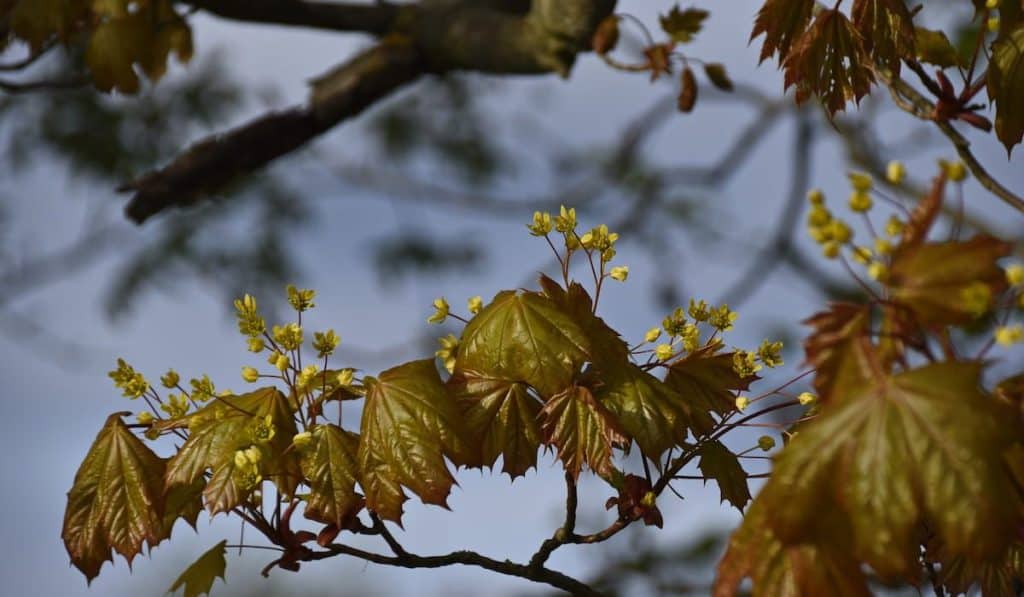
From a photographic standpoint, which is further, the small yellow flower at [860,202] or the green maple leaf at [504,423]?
the green maple leaf at [504,423]

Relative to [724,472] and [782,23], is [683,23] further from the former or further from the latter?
[724,472]

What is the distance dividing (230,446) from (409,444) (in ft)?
0.72

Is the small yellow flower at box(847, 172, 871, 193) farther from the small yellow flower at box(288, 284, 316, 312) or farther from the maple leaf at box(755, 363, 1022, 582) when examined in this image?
the small yellow flower at box(288, 284, 316, 312)

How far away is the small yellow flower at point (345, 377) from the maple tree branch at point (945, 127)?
3.12 ft

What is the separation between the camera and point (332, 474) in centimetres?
125

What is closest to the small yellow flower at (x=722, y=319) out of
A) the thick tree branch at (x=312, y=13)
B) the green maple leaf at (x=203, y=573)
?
the green maple leaf at (x=203, y=573)

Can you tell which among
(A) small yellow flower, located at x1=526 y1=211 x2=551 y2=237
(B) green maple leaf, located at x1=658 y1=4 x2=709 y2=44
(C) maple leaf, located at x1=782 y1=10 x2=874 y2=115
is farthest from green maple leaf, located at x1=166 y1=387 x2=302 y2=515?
(B) green maple leaf, located at x1=658 y1=4 x2=709 y2=44

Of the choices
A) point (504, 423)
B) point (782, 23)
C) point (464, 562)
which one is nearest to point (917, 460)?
point (504, 423)

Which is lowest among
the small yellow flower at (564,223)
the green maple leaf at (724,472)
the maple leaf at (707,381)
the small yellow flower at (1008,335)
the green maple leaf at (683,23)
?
the small yellow flower at (1008,335)

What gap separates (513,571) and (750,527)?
1.47 ft

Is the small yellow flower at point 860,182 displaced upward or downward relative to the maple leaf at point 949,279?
upward

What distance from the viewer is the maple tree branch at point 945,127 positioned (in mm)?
1610

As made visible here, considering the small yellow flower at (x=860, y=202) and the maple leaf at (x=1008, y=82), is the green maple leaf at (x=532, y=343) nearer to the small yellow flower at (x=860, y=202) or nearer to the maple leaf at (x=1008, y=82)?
the small yellow flower at (x=860, y=202)

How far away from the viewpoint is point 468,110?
14.7ft
